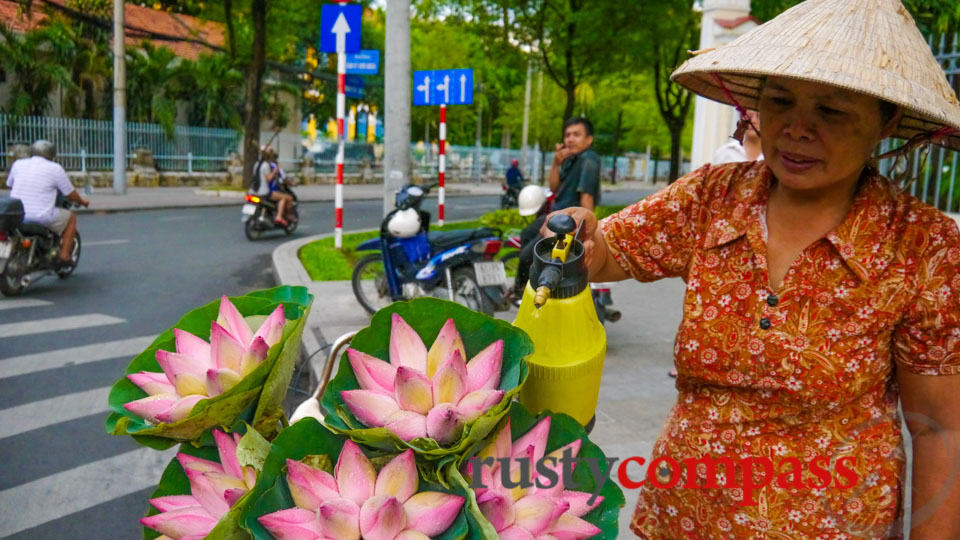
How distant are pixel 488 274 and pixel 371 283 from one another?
1.22 meters

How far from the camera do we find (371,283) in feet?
22.1

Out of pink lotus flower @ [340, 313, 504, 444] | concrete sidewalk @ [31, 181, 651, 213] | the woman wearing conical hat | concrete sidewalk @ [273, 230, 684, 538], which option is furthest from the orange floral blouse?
concrete sidewalk @ [31, 181, 651, 213]

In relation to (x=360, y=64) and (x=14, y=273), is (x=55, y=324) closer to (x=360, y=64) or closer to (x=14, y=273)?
(x=14, y=273)

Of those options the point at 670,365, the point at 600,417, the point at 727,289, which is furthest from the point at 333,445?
the point at 670,365

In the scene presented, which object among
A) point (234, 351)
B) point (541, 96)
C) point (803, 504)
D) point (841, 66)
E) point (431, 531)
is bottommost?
point (803, 504)

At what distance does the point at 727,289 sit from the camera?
4.69ft

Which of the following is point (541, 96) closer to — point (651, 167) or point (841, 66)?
Result: point (651, 167)

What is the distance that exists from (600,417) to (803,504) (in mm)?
2925

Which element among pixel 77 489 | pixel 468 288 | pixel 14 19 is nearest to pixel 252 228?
pixel 468 288

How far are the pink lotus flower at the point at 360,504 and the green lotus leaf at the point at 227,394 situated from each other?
0.20m

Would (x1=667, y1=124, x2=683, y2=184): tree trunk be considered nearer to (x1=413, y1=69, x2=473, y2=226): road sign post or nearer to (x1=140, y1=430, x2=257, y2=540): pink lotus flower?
(x1=413, y1=69, x2=473, y2=226): road sign post

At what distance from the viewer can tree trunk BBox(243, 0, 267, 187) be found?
19.4 metres

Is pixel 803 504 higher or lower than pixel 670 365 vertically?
higher

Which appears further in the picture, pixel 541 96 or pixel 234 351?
pixel 541 96
